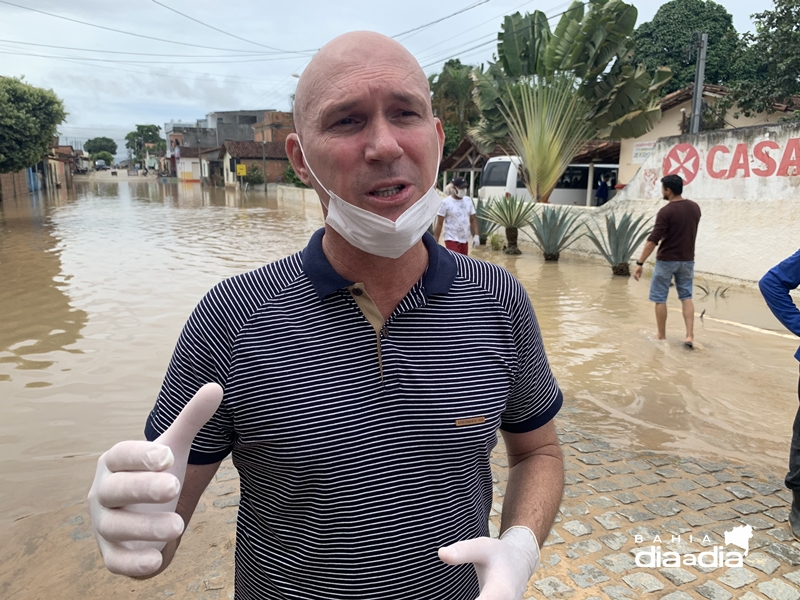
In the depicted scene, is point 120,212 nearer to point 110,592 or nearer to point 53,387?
point 53,387

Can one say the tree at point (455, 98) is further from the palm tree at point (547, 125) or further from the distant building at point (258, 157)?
the distant building at point (258, 157)

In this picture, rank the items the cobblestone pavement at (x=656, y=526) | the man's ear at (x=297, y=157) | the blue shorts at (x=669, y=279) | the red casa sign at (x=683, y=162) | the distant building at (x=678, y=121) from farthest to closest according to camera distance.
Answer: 1. the distant building at (x=678, y=121)
2. the red casa sign at (x=683, y=162)
3. the blue shorts at (x=669, y=279)
4. the cobblestone pavement at (x=656, y=526)
5. the man's ear at (x=297, y=157)

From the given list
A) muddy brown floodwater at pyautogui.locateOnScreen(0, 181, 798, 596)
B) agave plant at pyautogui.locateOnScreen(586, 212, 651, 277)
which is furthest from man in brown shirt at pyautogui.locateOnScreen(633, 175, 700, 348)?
agave plant at pyautogui.locateOnScreen(586, 212, 651, 277)

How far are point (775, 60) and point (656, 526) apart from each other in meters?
17.1

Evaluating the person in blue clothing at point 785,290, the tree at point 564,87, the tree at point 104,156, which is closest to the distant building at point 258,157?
the tree at point 564,87

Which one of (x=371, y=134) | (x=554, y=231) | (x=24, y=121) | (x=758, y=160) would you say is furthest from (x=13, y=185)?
(x=371, y=134)

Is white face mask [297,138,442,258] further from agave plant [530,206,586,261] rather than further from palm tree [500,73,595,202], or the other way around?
palm tree [500,73,595,202]

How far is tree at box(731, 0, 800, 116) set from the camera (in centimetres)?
1484

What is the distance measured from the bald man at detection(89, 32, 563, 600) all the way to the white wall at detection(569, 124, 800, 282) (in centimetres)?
909

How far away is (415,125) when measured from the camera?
4.78ft

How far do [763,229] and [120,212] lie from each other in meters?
23.8

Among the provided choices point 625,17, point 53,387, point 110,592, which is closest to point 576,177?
point 625,17

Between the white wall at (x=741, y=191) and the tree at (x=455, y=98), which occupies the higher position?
the tree at (x=455, y=98)

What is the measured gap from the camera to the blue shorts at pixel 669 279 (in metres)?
6.64
